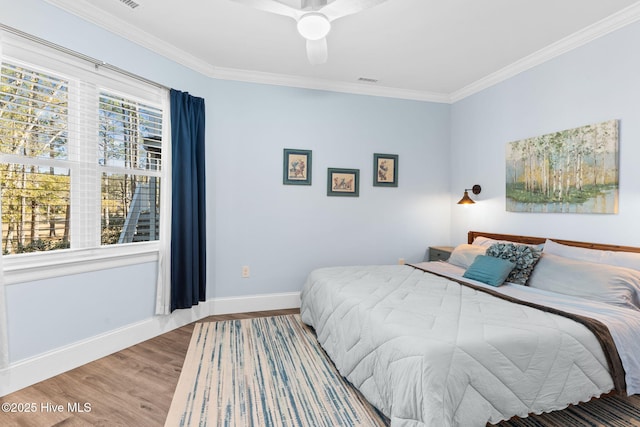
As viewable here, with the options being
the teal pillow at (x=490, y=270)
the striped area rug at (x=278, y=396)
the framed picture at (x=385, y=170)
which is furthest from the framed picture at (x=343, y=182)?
the striped area rug at (x=278, y=396)

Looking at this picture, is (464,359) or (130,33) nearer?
(464,359)

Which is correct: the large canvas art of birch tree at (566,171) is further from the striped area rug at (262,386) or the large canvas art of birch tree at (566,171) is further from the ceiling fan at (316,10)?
the striped area rug at (262,386)

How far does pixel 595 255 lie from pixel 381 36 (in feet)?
8.08

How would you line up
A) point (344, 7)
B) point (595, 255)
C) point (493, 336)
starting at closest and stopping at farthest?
point (493, 336)
point (344, 7)
point (595, 255)

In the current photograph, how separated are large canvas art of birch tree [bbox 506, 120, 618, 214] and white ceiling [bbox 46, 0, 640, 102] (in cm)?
77

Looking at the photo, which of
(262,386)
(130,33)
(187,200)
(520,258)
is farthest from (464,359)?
(130,33)

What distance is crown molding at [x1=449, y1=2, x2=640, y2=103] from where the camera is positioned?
248 cm

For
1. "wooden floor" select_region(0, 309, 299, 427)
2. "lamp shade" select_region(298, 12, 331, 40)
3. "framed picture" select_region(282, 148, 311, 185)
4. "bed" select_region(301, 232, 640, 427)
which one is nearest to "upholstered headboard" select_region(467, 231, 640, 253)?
"bed" select_region(301, 232, 640, 427)

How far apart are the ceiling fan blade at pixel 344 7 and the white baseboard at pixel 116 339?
2860mm

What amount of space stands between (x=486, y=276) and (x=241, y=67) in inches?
124

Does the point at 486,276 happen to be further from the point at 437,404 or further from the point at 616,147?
the point at 437,404

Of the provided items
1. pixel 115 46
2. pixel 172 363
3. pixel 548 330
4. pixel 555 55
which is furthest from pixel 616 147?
pixel 115 46

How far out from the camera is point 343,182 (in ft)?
13.2

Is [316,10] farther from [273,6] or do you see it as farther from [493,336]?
[493,336]
